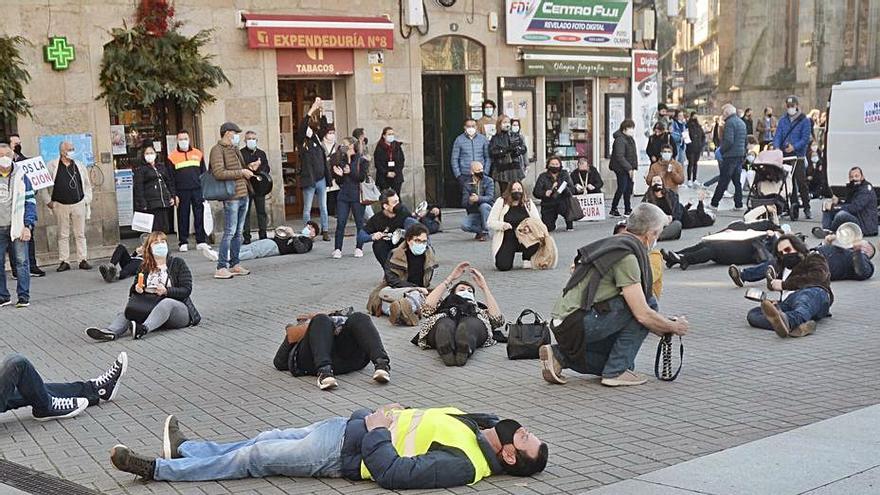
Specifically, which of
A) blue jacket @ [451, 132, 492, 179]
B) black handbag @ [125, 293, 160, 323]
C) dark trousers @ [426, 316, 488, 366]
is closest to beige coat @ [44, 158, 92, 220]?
black handbag @ [125, 293, 160, 323]

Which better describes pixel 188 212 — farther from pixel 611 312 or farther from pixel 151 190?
pixel 611 312

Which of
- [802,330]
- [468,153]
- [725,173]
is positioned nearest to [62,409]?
[802,330]

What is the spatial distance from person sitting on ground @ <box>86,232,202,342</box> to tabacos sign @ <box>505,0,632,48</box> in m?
12.5

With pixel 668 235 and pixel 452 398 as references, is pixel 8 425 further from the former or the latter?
pixel 668 235

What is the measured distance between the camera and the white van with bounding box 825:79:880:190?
57.7ft

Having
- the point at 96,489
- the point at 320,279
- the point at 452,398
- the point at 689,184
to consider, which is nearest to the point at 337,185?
the point at 320,279

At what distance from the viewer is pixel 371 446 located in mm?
5602

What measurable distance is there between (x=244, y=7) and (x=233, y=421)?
1153 centimetres

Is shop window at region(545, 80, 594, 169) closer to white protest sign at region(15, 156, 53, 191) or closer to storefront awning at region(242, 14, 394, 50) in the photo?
storefront awning at region(242, 14, 394, 50)

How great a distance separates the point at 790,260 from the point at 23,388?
7.10 meters

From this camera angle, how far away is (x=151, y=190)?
15141 millimetres

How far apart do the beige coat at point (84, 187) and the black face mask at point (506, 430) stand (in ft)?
35.5

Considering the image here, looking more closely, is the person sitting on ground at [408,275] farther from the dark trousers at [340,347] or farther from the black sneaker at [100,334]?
the black sneaker at [100,334]

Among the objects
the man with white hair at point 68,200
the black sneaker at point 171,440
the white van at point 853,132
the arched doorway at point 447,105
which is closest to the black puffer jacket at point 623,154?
the arched doorway at point 447,105
